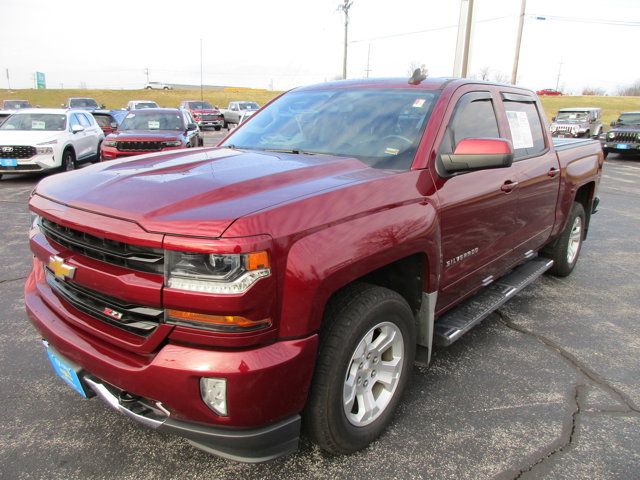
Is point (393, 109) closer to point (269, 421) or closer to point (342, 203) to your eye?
point (342, 203)

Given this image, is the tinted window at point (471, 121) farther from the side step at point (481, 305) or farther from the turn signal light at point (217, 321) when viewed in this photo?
the turn signal light at point (217, 321)

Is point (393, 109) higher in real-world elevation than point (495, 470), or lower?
higher

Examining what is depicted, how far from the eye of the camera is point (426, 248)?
8.55 feet

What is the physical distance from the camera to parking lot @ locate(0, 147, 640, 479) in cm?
241

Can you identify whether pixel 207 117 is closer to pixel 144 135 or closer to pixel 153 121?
pixel 153 121

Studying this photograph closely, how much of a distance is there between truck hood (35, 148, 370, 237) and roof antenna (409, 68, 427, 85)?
0.94 meters

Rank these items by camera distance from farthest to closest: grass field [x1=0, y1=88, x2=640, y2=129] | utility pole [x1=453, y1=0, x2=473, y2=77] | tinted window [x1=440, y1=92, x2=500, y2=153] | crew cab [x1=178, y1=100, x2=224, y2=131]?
grass field [x1=0, y1=88, x2=640, y2=129], crew cab [x1=178, y1=100, x2=224, y2=131], utility pole [x1=453, y1=0, x2=473, y2=77], tinted window [x1=440, y1=92, x2=500, y2=153]

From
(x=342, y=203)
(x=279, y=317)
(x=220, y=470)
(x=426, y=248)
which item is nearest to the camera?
(x=279, y=317)

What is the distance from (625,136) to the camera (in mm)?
18125

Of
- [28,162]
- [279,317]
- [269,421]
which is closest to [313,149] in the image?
[279,317]

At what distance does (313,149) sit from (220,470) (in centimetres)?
191

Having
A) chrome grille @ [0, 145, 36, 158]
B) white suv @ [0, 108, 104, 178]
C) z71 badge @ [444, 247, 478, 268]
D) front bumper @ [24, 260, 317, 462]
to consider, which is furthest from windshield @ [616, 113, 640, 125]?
front bumper @ [24, 260, 317, 462]

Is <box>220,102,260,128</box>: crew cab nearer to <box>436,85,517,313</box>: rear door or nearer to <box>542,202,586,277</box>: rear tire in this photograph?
<box>542,202,586,277</box>: rear tire

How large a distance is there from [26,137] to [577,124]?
20.9 m
